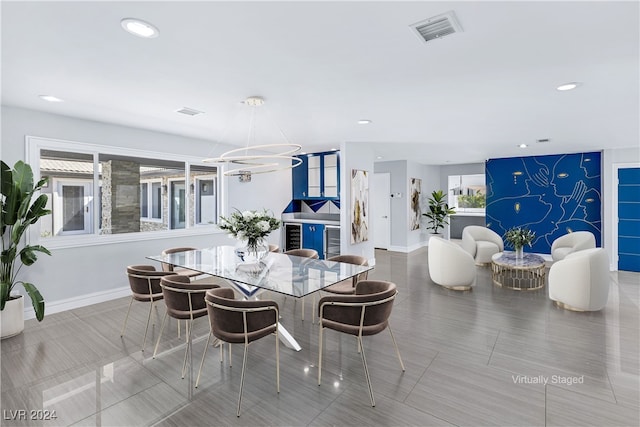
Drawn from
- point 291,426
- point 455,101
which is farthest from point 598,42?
point 291,426

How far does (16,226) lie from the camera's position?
11.6ft

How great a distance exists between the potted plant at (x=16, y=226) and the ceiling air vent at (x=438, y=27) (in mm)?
4013

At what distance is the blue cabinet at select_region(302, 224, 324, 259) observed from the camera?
23.0 ft

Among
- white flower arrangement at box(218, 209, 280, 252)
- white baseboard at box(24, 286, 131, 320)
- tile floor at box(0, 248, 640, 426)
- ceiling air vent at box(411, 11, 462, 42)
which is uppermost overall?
ceiling air vent at box(411, 11, 462, 42)

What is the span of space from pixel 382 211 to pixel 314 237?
112 inches

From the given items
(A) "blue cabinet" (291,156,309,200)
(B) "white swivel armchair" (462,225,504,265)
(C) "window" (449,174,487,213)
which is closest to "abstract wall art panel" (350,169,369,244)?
(A) "blue cabinet" (291,156,309,200)

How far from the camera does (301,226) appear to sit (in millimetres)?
7383

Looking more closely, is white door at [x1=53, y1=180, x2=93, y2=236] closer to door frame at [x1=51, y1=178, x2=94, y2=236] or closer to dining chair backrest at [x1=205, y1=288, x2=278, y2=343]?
door frame at [x1=51, y1=178, x2=94, y2=236]

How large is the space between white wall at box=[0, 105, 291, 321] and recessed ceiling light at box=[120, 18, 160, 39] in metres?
2.89

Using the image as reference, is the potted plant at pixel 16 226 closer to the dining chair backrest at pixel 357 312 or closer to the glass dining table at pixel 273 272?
the glass dining table at pixel 273 272

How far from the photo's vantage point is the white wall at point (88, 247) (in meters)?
3.88

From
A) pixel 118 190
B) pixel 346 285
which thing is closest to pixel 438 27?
pixel 346 285

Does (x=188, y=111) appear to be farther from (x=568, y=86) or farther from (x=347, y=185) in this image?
(x=568, y=86)

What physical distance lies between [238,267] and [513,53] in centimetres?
303
